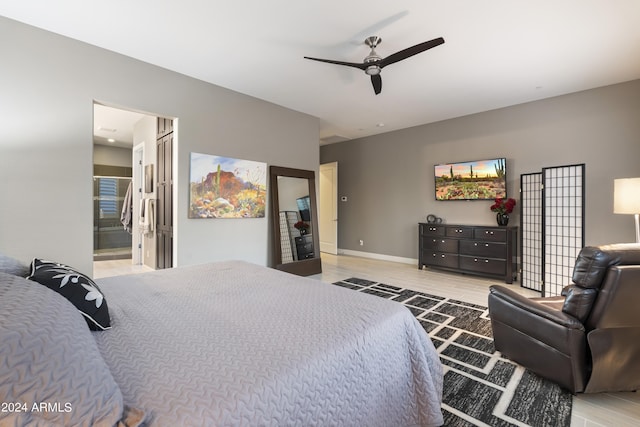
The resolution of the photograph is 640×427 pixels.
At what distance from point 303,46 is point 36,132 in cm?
269

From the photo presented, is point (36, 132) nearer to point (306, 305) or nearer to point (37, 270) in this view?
point (37, 270)

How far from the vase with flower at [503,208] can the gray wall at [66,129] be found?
4.38m

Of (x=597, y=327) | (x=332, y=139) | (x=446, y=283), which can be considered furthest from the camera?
(x=332, y=139)

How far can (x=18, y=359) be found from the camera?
1.99 feet

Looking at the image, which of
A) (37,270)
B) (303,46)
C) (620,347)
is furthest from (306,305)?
(303,46)

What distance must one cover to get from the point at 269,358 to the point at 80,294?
2.79ft

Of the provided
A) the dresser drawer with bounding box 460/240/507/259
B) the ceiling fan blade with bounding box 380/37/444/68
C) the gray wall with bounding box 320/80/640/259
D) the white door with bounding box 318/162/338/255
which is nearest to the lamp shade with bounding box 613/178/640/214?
the gray wall with bounding box 320/80/640/259

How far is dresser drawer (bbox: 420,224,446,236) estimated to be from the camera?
522 centimetres

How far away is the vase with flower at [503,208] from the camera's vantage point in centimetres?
462

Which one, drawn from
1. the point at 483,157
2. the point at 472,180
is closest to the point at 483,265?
the point at 472,180

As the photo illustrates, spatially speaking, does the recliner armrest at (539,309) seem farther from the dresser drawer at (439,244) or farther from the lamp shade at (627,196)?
the dresser drawer at (439,244)

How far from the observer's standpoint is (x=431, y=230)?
5352 mm

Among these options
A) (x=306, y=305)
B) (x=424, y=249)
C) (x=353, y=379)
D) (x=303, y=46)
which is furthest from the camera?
(x=424, y=249)

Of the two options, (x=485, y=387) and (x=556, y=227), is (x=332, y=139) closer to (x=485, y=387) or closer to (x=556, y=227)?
(x=556, y=227)
